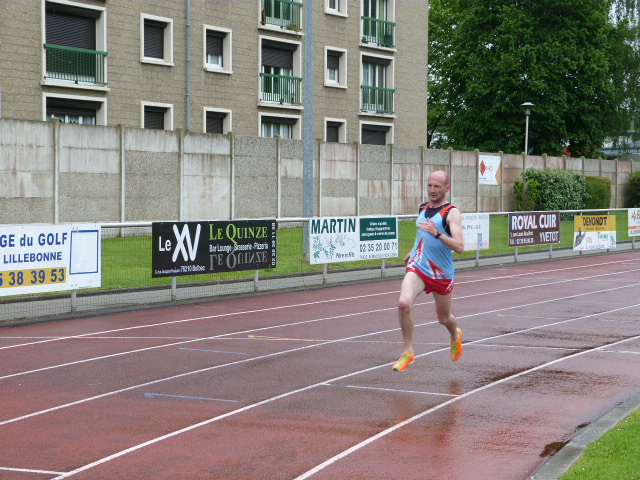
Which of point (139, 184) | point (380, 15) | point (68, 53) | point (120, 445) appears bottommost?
point (120, 445)

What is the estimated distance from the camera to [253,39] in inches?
1517

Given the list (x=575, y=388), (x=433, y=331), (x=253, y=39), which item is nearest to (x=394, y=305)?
(x=433, y=331)

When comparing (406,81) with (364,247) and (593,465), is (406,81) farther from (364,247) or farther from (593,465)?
(593,465)

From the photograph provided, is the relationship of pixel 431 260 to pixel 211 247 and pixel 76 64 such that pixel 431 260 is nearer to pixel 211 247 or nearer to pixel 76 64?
pixel 211 247

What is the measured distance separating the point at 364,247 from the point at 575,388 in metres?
12.4

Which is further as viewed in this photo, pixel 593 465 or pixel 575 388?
pixel 575 388

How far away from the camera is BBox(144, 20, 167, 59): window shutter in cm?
3475

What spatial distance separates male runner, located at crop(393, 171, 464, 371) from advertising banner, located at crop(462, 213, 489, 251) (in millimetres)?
15584

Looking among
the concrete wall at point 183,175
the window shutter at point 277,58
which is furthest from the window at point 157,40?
the concrete wall at point 183,175

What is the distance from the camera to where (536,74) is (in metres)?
54.9

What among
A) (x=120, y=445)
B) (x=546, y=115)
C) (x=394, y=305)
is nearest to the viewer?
(x=120, y=445)

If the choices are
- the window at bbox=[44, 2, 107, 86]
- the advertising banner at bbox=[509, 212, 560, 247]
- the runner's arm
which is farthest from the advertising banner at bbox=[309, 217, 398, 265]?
the window at bbox=[44, 2, 107, 86]

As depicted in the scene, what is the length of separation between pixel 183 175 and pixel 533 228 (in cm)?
1050

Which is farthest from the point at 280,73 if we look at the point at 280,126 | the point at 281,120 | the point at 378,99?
the point at 378,99
